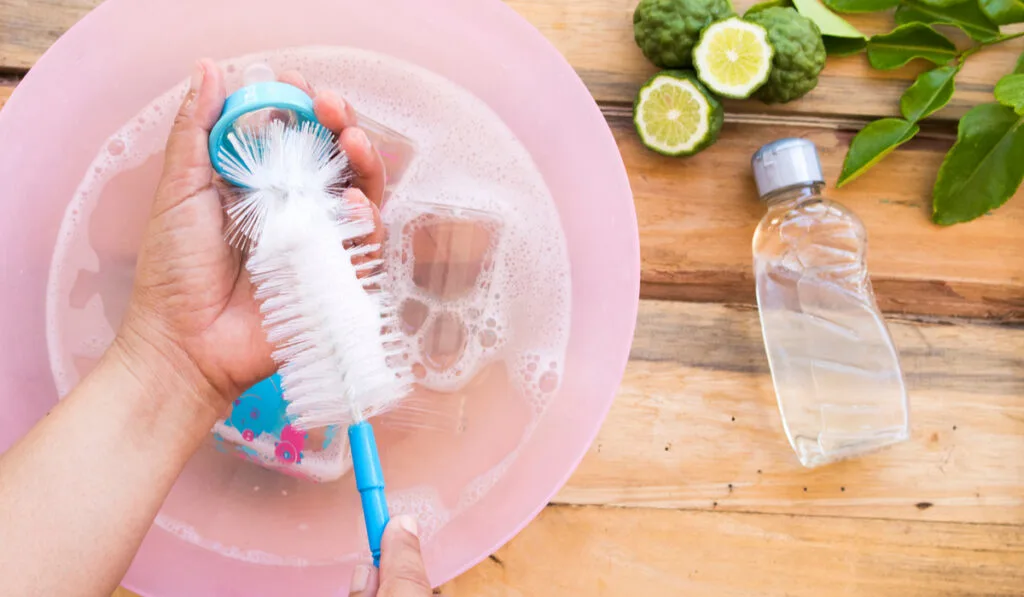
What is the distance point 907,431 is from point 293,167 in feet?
2.50

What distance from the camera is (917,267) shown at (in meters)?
0.86

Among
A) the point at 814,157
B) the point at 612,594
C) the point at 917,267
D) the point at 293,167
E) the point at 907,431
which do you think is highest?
the point at 293,167

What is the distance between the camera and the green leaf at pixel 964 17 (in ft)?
2.70

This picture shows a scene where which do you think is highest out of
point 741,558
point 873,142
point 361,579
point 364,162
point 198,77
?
point 198,77

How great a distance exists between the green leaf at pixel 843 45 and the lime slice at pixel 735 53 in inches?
5.0

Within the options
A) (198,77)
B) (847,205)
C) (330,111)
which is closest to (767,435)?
(847,205)

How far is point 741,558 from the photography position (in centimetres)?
84

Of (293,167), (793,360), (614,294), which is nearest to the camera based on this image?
(293,167)

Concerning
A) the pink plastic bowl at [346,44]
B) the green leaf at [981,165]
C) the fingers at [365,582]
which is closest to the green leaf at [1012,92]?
the green leaf at [981,165]

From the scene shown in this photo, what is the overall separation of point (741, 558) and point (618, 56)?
2.07ft

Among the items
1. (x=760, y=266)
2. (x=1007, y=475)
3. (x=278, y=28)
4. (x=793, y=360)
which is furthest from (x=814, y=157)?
(x=278, y=28)

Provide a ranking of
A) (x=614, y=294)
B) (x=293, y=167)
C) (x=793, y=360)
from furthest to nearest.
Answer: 1. (x=793, y=360)
2. (x=614, y=294)
3. (x=293, y=167)

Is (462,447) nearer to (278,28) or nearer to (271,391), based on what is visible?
(271,391)

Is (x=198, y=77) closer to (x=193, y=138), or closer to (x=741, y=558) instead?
(x=193, y=138)
